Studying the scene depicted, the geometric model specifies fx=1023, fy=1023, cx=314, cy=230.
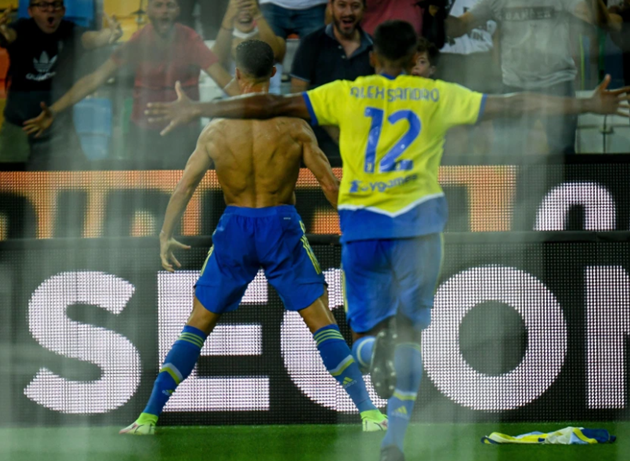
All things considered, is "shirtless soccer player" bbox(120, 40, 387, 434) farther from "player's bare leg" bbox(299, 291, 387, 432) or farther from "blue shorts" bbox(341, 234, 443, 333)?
"blue shorts" bbox(341, 234, 443, 333)

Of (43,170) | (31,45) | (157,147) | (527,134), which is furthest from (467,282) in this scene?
(31,45)

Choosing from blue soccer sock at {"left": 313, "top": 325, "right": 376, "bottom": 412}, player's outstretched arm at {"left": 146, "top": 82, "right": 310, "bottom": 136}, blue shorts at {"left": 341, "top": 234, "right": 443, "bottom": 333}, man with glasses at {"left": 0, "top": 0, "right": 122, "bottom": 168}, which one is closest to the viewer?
player's outstretched arm at {"left": 146, "top": 82, "right": 310, "bottom": 136}

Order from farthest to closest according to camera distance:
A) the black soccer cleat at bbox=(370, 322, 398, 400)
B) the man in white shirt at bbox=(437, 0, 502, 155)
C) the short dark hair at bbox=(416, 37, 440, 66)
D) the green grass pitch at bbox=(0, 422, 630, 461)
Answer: the man in white shirt at bbox=(437, 0, 502, 155) < the short dark hair at bbox=(416, 37, 440, 66) < the green grass pitch at bbox=(0, 422, 630, 461) < the black soccer cleat at bbox=(370, 322, 398, 400)

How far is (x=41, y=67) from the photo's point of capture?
200 inches

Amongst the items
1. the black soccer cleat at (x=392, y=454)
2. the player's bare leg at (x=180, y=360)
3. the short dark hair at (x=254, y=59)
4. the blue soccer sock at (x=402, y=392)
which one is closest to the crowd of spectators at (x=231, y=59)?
the short dark hair at (x=254, y=59)

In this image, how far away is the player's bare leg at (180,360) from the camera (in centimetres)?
457

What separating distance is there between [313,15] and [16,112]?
5.36ft

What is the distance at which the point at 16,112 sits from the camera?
500 cm

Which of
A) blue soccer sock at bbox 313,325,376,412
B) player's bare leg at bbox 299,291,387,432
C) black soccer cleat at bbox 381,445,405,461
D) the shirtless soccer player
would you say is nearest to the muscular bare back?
the shirtless soccer player

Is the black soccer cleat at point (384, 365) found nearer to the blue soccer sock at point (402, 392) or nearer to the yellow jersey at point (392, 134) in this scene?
the blue soccer sock at point (402, 392)

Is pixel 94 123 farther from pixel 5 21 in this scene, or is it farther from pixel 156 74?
pixel 5 21

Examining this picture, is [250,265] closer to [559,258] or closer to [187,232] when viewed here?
[187,232]

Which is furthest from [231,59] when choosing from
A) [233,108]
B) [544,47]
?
[233,108]

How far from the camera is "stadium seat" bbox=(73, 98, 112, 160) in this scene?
4.96 m
